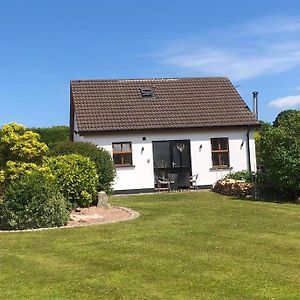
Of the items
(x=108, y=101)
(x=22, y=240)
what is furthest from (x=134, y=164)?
(x=22, y=240)

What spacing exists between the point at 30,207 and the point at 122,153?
13.4 m

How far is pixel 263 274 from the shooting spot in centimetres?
837

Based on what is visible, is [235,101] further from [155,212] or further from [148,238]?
[148,238]

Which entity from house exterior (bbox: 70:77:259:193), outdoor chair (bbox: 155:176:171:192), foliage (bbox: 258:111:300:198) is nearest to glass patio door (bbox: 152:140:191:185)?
house exterior (bbox: 70:77:259:193)

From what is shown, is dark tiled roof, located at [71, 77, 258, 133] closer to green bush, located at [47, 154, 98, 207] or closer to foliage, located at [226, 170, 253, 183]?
foliage, located at [226, 170, 253, 183]

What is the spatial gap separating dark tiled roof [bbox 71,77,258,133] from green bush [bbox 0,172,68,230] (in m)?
12.4

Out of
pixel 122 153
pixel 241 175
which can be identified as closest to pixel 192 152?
pixel 241 175

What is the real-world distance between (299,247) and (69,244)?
4.75m

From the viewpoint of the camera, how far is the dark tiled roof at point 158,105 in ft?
88.8

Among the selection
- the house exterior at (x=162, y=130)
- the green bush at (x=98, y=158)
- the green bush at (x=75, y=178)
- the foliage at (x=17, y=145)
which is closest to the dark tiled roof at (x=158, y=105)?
the house exterior at (x=162, y=130)

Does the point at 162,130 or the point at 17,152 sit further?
the point at 162,130

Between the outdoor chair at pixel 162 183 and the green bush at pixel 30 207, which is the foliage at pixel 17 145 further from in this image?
the outdoor chair at pixel 162 183

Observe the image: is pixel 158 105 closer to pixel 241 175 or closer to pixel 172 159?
pixel 172 159

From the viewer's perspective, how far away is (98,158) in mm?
19422
